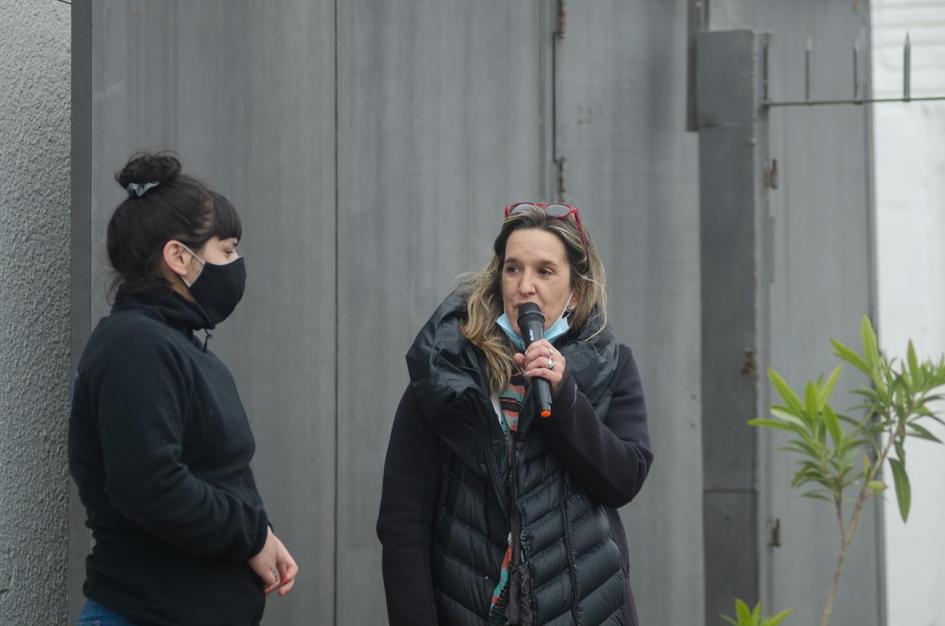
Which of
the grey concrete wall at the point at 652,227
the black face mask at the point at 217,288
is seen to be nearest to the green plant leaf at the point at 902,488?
the grey concrete wall at the point at 652,227

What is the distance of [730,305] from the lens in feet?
17.2

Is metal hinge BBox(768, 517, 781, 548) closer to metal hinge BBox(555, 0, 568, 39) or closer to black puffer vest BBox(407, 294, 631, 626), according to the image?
metal hinge BBox(555, 0, 568, 39)

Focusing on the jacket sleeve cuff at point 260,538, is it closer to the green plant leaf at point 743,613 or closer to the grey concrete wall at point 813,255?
the green plant leaf at point 743,613

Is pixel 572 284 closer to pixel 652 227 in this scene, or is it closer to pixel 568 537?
pixel 568 537

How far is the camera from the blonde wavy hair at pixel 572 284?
3.15 meters

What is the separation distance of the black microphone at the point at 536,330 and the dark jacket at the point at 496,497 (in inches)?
2.7

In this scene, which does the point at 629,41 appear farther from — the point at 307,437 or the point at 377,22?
the point at 307,437

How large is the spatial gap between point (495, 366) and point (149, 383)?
819mm

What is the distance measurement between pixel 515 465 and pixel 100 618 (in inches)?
36.4

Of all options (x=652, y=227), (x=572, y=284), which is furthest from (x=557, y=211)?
(x=652, y=227)

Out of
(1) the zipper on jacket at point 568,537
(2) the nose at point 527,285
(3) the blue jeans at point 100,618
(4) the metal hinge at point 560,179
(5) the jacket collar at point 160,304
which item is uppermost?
(4) the metal hinge at point 560,179

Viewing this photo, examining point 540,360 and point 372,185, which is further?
point 372,185

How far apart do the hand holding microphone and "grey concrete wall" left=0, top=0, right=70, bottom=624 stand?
55.0 inches

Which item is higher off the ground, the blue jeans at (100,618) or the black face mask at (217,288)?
the black face mask at (217,288)
